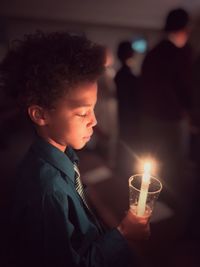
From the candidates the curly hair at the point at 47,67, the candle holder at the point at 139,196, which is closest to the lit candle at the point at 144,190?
the candle holder at the point at 139,196

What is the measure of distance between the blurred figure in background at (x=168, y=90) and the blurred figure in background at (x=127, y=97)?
1.13ft

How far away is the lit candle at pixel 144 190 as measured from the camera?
3.07 feet

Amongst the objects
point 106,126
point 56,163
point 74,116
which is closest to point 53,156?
point 56,163

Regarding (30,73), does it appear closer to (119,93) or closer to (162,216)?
(162,216)

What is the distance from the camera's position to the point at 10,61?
3.89ft

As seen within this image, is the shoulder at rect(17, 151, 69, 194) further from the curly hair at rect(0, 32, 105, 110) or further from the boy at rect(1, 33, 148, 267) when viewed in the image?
the curly hair at rect(0, 32, 105, 110)

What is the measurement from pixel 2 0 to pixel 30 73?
4211mm

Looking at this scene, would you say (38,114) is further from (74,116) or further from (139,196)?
(139,196)

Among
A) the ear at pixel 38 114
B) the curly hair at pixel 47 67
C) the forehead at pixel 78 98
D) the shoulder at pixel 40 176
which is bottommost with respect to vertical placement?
the shoulder at pixel 40 176

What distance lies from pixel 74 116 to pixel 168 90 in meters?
1.72

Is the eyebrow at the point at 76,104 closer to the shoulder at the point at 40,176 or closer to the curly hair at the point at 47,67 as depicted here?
the curly hair at the point at 47,67

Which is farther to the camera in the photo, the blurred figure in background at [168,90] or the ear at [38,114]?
the blurred figure in background at [168,90]

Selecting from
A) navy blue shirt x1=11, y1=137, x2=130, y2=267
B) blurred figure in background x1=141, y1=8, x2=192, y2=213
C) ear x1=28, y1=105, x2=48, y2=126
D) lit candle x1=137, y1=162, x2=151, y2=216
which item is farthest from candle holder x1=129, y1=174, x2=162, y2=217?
blurred figure in background x1=141, y1=8, x2=192, y2=213

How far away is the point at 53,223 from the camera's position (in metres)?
0.96
